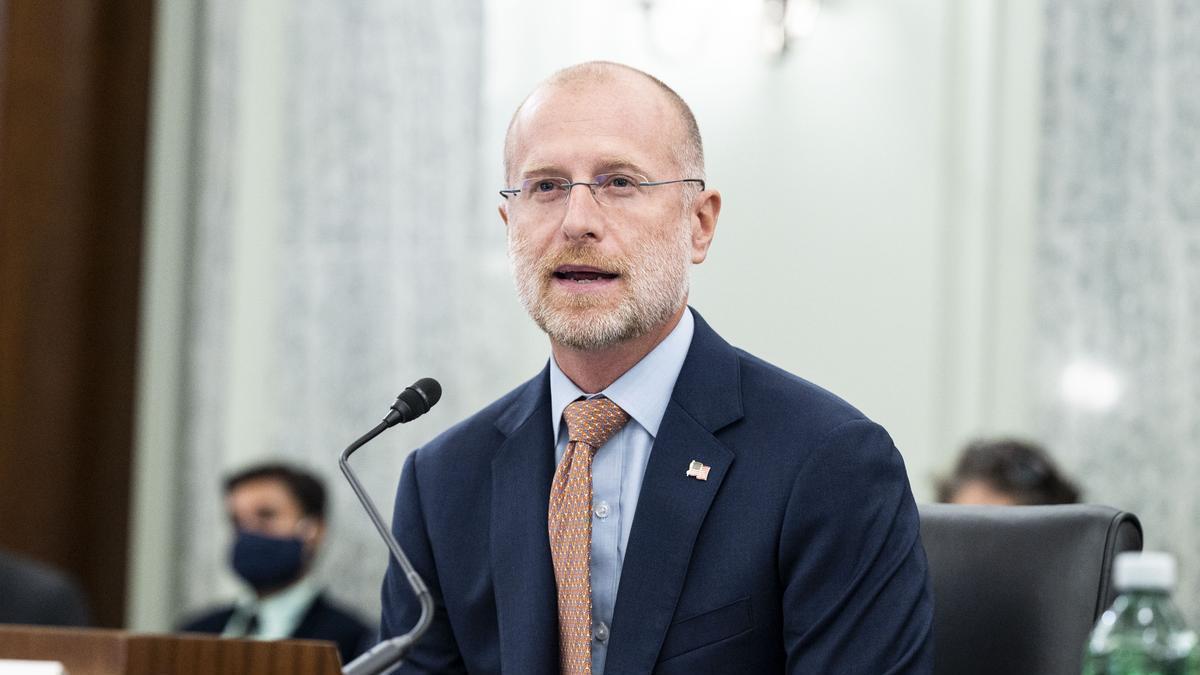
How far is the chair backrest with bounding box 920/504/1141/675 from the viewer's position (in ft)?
6.41

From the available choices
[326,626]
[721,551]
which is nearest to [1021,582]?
[721,551]

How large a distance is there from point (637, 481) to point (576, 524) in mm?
100

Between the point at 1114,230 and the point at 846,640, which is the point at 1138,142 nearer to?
the point at 1114,230

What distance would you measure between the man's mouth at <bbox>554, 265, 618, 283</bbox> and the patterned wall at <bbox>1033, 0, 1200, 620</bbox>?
2.43 m

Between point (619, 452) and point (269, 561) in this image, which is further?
point (269, 561)

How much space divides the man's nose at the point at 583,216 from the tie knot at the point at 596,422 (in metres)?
0.22

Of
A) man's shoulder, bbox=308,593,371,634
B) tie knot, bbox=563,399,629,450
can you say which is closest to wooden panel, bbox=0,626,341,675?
tie knot, bbox=563,399,629,450

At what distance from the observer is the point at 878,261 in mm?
4246

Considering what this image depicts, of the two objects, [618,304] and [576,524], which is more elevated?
[618,304]

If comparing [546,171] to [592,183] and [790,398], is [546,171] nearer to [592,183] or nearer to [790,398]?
[592,183]

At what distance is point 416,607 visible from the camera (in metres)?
2.09

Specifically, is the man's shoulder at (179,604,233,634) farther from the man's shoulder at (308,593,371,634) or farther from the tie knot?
the tie knot

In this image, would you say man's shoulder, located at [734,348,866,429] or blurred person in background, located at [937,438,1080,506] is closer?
man's shoulder, located at [734,348,866,429]

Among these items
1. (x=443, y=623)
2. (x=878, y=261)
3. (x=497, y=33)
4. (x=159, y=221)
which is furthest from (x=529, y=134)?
(x=159, y=221)
